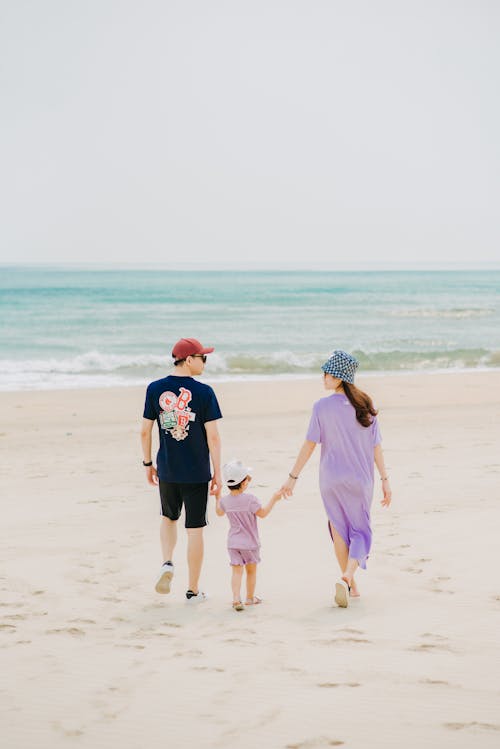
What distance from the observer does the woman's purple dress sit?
5.38 metres

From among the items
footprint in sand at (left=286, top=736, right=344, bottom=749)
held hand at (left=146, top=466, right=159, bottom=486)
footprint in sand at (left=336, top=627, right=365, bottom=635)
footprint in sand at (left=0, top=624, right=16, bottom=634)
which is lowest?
footprint in sand at (left=0, top=624, right=16, bottom=634)

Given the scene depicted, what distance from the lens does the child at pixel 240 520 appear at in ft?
17.9

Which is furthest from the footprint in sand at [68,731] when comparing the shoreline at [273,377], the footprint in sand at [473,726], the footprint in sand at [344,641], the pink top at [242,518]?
the shoreline at [273,377]

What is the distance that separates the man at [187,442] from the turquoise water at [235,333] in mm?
15180

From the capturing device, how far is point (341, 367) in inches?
210

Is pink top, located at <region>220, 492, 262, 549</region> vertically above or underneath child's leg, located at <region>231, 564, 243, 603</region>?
above

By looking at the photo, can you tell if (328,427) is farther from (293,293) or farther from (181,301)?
(293,293)

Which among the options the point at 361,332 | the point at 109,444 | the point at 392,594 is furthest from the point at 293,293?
the point at 392,594

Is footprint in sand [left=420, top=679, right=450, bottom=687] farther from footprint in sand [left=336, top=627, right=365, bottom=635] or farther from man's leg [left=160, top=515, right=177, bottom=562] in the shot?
man's leg [left=160, top=515, right=177, bottom=562]

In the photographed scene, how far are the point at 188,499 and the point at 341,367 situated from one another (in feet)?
4.19

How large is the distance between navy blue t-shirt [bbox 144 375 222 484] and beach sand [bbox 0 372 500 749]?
87 centimetres

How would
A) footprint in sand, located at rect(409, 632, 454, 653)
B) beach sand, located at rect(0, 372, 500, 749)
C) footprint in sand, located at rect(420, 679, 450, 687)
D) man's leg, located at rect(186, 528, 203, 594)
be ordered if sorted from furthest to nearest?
man's leg, located at rect(186, 528, 203, 594) → footprint in sand, located at rect(409, 632, 454, 653) → footprint in sand, located at rect(420, 679, 450, 687) → beach sand, located at rect(0, 372, 500, 749)

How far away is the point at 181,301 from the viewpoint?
60.2 metres

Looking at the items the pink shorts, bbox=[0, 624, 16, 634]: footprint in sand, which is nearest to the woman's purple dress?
the pink shorts
